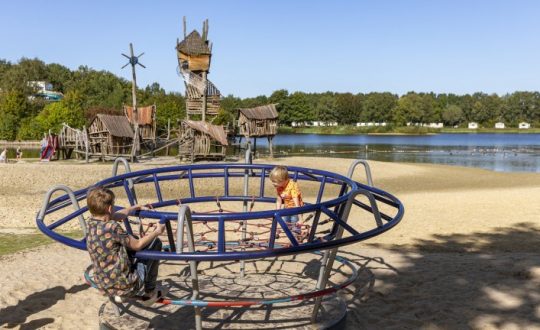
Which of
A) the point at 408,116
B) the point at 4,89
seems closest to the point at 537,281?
the point at 4,89

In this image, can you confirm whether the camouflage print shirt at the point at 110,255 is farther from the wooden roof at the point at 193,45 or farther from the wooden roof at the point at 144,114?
the wooden roof at the point at 144,114

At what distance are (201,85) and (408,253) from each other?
28891mm

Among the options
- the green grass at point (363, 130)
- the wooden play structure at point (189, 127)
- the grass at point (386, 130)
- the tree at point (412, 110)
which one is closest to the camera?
the wooden play structure at point (189, 127)

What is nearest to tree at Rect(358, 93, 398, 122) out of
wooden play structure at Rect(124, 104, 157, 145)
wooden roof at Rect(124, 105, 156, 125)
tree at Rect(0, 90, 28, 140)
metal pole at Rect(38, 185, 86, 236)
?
tree at Rect(0, 90, 28, 140)

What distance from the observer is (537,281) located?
6387 millimetres

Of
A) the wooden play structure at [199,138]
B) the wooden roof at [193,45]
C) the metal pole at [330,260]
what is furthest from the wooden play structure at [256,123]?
the metal pole at [330,260]

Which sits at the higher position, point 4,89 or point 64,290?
point 4,89

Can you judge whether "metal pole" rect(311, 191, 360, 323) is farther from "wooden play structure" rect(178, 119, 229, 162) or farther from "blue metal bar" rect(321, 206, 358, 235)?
"wooden play structure" rect(178, 119, 229, 162)

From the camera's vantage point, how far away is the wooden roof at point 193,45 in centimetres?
3559

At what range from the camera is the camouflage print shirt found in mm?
3799

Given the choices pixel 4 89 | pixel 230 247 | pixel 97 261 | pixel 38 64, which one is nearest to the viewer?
pixel 97 261

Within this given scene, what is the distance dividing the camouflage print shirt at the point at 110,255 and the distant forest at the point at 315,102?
2762 inches

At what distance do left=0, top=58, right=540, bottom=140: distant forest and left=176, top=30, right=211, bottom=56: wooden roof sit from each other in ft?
123

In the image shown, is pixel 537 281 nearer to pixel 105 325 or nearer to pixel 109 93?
pixel 105 325
